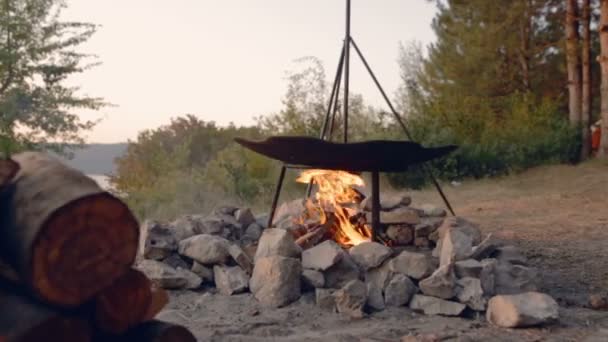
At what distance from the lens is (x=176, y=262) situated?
4.20m

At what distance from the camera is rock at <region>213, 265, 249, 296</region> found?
3795 millimetres

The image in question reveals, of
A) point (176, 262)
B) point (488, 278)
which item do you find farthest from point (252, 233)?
point (488, 278)

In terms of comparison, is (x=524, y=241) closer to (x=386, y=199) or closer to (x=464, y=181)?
(x=386, y=199)

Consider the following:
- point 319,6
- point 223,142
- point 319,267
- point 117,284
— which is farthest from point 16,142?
point 117,284

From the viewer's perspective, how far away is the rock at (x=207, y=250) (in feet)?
13.2

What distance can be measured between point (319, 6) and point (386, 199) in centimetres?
582

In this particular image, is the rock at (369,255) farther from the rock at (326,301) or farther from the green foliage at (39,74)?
the green foliage at (39,74)

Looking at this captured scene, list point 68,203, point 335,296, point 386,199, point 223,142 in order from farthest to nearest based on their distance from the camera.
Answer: point 223,142
point 386,199
point 335,296
point 68,203

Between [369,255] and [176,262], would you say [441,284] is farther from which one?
[176,262]

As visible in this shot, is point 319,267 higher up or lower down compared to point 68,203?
lower down

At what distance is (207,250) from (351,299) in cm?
114

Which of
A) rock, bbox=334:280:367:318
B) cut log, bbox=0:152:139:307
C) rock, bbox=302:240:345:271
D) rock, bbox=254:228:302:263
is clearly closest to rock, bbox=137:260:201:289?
rock, bbox=254:228:302:263

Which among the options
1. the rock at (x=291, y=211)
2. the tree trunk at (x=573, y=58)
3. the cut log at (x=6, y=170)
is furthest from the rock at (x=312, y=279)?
the tree trunk at (x=573, y=58)

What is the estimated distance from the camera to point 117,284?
203 centimetres
